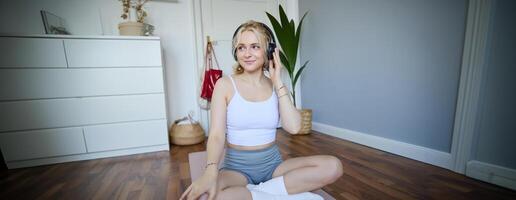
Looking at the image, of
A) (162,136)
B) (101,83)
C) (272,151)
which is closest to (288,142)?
(162,136)

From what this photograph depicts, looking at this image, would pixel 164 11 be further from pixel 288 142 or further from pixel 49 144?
pixel 288 142

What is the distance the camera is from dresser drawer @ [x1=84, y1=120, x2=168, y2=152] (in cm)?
200

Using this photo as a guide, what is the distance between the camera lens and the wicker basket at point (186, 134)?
7.72 feet

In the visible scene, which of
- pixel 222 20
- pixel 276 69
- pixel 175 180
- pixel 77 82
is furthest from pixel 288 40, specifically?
pixel 77 82

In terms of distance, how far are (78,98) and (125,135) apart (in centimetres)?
49

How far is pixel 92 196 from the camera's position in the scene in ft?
4.58

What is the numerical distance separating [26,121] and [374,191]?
A: 8.67 ft

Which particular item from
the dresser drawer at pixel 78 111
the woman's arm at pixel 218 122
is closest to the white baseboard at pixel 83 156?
the dresser drawer at pixel 78 111

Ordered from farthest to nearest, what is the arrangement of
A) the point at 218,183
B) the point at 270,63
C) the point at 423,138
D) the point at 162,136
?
the point at 162,136 < the point at 423,138 < the point at 270,63 < the point at 218,183

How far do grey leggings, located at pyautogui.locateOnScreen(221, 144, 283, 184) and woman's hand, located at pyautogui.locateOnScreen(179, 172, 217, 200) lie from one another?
172 millimetres

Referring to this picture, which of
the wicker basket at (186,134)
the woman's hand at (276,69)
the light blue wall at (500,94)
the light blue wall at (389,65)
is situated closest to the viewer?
the woman's hand at (276,69)

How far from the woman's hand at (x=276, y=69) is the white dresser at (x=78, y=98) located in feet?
5.01

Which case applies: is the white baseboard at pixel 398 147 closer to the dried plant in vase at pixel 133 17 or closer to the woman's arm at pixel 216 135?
the woman's arm at pixel 216 135

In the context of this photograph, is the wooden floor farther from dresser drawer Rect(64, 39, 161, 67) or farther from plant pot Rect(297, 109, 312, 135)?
dresser drawer Rect(64, 39, 161, 67)
